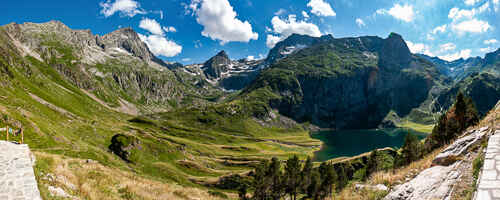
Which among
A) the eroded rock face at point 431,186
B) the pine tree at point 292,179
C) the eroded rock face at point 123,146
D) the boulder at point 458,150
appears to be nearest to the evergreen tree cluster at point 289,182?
the pine tree at point 292,179

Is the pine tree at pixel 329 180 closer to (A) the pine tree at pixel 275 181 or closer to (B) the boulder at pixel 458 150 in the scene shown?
(A) the pine tree at pixel 275 181

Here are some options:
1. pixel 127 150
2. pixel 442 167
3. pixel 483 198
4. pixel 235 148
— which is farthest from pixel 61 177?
pixel 235 148

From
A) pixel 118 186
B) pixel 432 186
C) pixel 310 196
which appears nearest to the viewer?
pixel 432 186

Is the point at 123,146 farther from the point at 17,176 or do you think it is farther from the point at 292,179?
the point at 17,176

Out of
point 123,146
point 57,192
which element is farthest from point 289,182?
point 123,146

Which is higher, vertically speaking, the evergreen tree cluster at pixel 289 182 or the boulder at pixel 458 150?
the boulder at pixel 458 150

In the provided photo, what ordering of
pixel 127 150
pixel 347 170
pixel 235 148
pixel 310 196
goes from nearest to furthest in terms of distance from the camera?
pixel 310 196
pixel 127 150
pixel 347 170
pixel 235 148

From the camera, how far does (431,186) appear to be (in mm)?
9461

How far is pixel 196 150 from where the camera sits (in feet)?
541

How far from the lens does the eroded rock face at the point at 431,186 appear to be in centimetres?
866

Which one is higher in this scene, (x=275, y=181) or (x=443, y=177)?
(x=443, y=177)

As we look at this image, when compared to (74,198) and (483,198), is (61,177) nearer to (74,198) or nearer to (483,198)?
(74,198)

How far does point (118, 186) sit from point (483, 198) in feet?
73.1

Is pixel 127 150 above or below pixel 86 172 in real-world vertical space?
below
